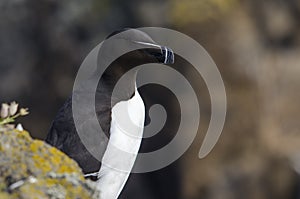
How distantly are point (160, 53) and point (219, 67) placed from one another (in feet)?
22.5

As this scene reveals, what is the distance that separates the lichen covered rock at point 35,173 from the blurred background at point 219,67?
26.9 feet

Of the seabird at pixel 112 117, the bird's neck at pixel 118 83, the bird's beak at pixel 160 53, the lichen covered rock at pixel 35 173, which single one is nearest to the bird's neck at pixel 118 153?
the seabird at pixel 112 117

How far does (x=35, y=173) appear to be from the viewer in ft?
12.6

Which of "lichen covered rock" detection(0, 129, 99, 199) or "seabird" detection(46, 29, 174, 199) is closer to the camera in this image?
"lichen covered rock" detection(0, 129, 99, 199)

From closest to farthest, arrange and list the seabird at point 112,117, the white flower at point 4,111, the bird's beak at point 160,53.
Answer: the white flower at point 4,111 → the seabird at point 112,117 → the bird's beak at point 160,53

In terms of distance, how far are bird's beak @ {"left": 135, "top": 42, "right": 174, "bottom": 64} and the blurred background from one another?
20.8 ft

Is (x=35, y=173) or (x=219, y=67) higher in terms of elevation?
(x=35, y=173)

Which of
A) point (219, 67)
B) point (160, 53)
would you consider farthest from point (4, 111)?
point (219, 67)

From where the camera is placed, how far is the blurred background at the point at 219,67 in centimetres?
1248

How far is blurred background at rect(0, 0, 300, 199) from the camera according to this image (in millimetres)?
12477

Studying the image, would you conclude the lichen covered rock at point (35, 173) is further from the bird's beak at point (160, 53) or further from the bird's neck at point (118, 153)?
the bird's beak at point (160, 53)

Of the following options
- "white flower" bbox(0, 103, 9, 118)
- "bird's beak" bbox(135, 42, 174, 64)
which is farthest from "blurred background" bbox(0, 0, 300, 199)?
"white flower" bbox(0, 103, 9, 118)

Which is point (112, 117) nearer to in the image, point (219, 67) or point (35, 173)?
point (35, 173)

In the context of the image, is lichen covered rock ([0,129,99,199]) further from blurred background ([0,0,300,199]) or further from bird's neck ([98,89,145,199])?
blurred background ([0,0,300,199])
